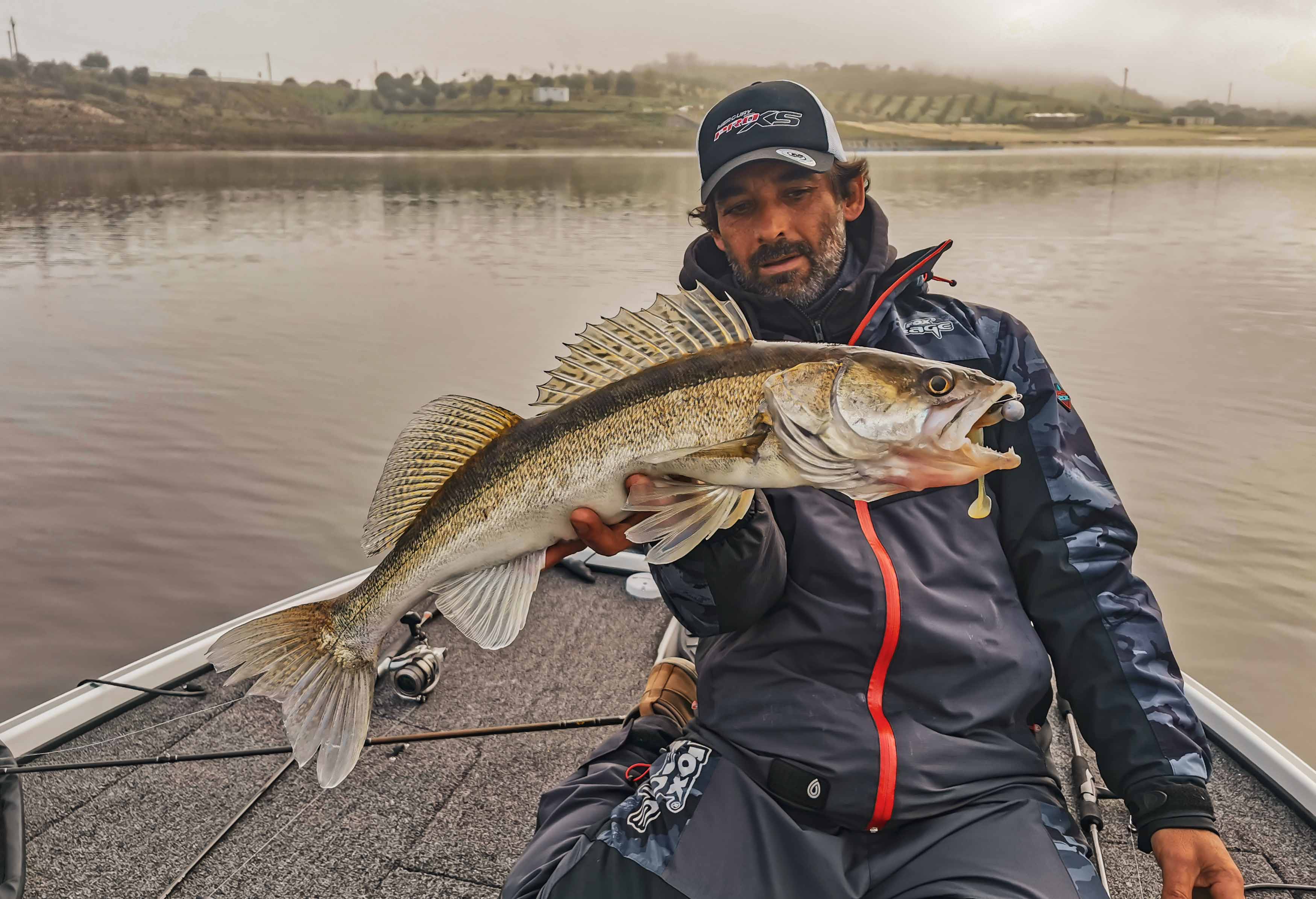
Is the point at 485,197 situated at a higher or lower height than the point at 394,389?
higher

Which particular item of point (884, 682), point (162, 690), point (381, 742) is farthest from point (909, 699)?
point (162, 690)

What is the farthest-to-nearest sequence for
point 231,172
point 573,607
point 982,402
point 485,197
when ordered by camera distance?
point 231,172
point 485,197
point 573,607
point 982,402

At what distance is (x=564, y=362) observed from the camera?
6.75ft

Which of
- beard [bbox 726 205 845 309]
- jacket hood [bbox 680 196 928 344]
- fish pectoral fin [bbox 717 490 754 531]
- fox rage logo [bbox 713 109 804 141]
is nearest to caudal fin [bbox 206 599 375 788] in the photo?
fish pectoral fin [bbox 717 490 754 531]

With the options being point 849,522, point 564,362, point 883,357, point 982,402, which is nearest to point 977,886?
point 849,522

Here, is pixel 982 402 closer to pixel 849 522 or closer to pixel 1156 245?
pixel 849 522

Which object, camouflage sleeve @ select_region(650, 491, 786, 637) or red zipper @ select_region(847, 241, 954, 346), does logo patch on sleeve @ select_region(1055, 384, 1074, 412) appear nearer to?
red zipper @ select_region(847, 241, 954, 346)

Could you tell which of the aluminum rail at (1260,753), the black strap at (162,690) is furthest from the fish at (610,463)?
the aluminum rail at (1260,753)

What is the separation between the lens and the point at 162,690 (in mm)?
3369

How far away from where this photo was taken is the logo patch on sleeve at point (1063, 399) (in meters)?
2.28

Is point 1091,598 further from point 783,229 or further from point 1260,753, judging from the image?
point 1260,753

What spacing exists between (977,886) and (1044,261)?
22.2 metres

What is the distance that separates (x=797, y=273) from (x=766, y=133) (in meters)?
0.40

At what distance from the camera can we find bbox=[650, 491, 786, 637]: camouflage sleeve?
1965mm
